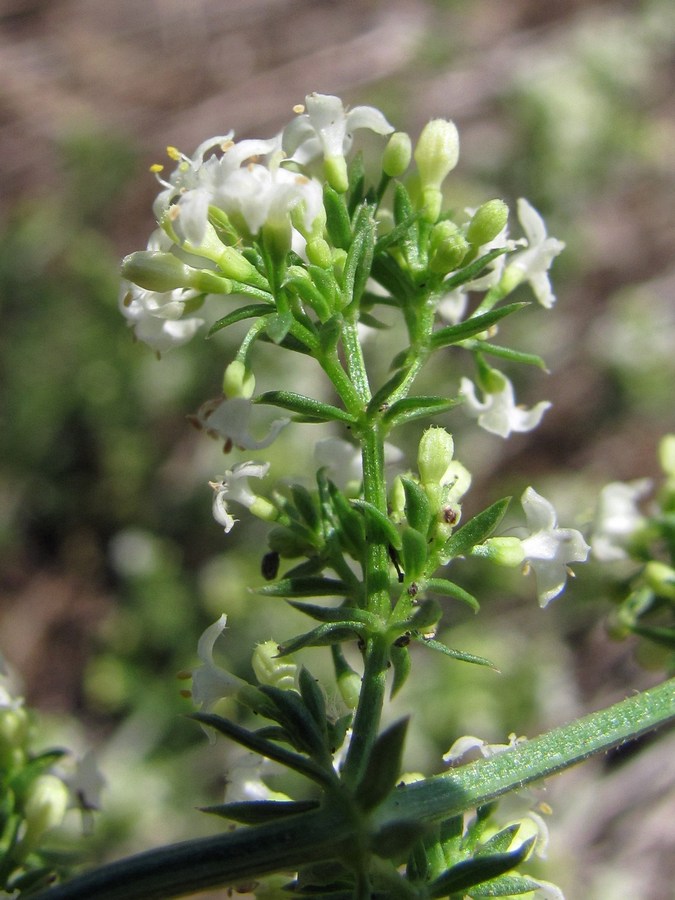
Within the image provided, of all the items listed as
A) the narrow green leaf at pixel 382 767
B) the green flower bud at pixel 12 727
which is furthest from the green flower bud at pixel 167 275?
the green flower bud at pixel 12 727

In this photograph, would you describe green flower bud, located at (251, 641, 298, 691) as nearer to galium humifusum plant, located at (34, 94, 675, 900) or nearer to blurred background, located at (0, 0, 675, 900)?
galium humifusum plant, located at (34, 94, 675, 900)

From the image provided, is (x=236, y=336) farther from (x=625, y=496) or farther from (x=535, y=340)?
(x=625, y=496)

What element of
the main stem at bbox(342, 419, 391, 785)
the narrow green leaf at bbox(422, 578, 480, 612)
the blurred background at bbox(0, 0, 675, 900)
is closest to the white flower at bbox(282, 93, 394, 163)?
the main stem at bbox(342, 419, 391, 785)

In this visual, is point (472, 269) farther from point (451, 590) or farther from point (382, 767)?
point (382, 767)

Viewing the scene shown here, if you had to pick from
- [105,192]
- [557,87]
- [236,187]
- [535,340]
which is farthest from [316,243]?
[105,192]

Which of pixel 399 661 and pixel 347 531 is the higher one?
pixel 347 531

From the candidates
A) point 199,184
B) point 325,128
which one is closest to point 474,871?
point 199,184

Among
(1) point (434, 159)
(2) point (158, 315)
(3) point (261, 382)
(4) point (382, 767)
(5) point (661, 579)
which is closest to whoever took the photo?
(4) point (382, 767)
